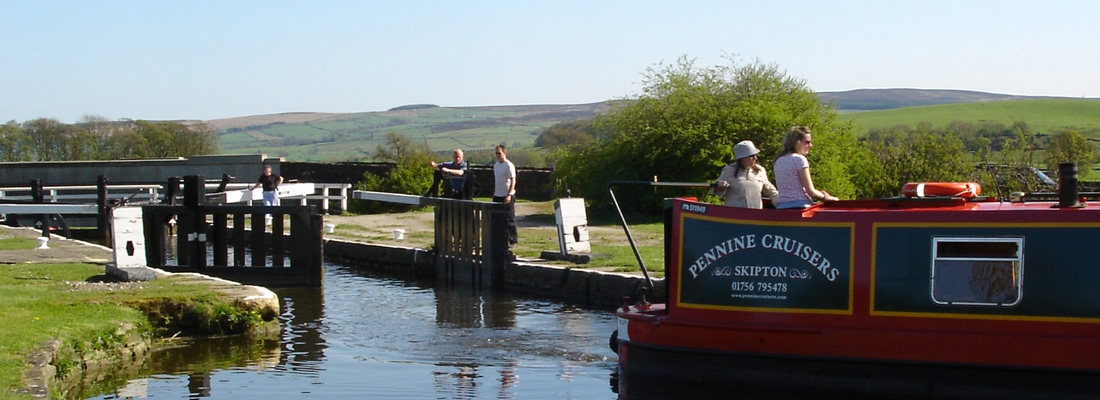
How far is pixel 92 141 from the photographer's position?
5031 cm

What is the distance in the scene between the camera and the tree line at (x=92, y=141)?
4884 cm

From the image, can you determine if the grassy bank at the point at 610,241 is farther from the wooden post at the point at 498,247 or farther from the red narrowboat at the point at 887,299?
the red narrowboat at the point at 887,299

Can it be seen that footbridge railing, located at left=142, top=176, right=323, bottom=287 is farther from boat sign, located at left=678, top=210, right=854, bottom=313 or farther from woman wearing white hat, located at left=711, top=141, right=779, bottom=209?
boat sign, located at left=678, top=210, right=854, bottom=313

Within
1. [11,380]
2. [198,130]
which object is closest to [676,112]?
[11,380]

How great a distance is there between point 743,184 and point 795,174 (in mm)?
737

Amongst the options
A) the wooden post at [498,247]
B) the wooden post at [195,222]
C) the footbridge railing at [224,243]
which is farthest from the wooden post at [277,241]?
the wooden post at [498,247]

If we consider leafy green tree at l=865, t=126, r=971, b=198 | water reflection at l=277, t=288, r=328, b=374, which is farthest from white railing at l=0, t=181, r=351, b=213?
leafy green tree at l=865, t=126, r=971, b=198

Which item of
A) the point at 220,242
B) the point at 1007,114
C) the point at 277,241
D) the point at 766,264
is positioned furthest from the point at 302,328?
the point at 1007,114

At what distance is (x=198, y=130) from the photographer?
183ft

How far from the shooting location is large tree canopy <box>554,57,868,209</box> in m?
23.4

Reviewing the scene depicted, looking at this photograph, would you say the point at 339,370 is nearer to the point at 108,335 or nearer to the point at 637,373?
the point at 108,335

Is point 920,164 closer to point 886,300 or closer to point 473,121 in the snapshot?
point 886,300

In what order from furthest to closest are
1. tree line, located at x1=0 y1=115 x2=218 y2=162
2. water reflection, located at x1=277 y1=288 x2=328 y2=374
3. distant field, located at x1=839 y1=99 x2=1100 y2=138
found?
distant field, located at x1=839 y1=99 x2=1100 y2=138, tree line, located at x1=0 y1=115 x2=218 y2=162, water reflection, located at x1=277 y1=288 x2=328 y2=374

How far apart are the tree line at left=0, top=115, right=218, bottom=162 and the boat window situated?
4464 cm
